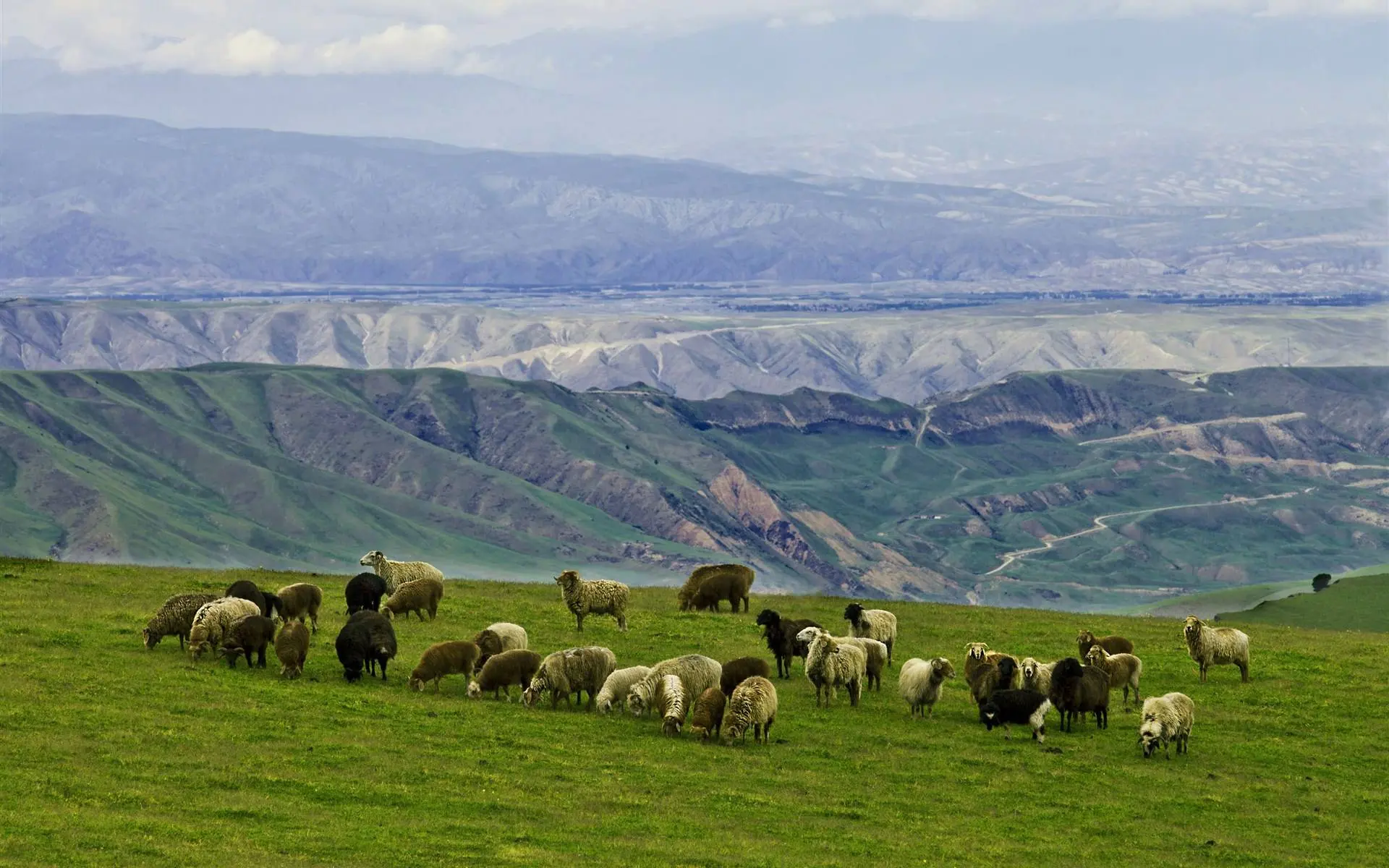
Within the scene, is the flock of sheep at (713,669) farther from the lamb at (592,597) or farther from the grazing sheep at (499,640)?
the lamb at (592,597)

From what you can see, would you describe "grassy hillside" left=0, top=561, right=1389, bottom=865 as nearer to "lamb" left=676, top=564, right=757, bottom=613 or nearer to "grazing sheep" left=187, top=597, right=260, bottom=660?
"grazing sheep" left=187, top=597, right=260, bottom=660

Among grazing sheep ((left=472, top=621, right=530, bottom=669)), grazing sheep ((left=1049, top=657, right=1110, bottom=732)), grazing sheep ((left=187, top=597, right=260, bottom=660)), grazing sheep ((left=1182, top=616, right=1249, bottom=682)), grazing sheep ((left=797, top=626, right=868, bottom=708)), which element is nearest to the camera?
grazing sheep ((left=1049, top=657, right=1110, bottom=732))

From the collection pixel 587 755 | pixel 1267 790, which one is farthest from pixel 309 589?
pixel 1267 790

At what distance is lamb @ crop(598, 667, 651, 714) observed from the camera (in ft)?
116

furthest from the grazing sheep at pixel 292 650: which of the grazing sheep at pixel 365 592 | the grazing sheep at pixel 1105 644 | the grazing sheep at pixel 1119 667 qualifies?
the grazing sheep at pixel 1105 644

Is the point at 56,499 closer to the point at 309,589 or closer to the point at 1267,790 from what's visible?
the point at 309,589

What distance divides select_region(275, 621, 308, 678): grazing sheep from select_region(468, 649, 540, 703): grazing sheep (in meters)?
3.87

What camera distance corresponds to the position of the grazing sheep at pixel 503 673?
36719 mm

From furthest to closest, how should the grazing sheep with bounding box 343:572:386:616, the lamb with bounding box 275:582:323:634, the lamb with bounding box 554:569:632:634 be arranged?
the lamb with bounding box 554:569:632:634, the grazing sheep with bounding box 343:572:386:616, the lamb with bounding box 275:582:323:634

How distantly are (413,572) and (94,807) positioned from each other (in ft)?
70.5

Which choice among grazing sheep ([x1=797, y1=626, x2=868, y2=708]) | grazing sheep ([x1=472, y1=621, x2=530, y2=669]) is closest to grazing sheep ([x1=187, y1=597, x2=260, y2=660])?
grazing sheep ([x1=472, y1=621, x2=530, y2=669])

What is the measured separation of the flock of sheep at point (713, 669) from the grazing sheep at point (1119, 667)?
35 mm

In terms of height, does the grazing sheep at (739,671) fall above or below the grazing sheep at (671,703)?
above

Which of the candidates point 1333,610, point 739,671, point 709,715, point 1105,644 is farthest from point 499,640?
point 1333,610
